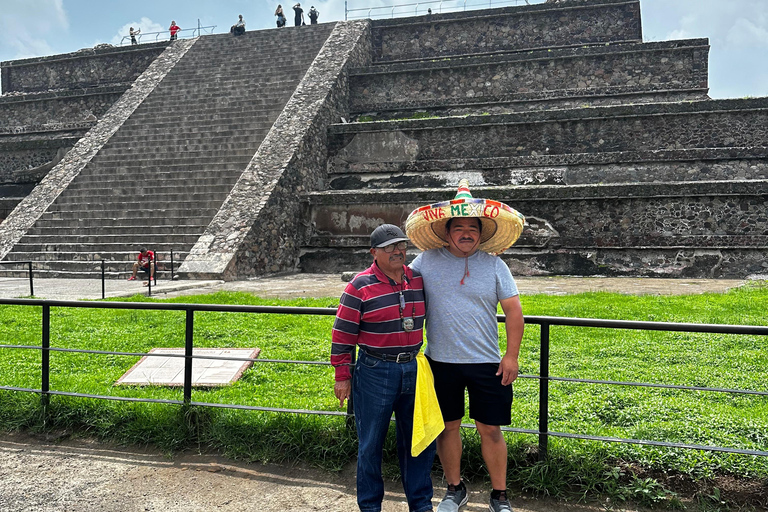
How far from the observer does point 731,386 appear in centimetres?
419

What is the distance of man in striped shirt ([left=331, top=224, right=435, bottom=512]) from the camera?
101 inches

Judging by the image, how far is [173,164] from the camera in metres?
14.1

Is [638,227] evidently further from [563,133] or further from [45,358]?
[45,358]

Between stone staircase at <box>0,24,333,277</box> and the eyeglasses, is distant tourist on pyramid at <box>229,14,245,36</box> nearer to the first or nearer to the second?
stone staircase at <box>0,24,333,277</box>

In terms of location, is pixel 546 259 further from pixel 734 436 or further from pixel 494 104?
pixel 734 436

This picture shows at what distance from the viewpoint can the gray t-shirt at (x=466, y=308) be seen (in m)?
2.66

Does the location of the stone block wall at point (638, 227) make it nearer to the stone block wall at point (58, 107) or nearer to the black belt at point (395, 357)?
the black belt at point (395, 357)

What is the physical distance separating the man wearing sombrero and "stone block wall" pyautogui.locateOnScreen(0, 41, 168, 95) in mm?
21314

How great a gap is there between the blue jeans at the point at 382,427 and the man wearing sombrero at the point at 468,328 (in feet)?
0.62

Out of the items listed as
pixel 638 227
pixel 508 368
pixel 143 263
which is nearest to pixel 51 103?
pixel 143 263

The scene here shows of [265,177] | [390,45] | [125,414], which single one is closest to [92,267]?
[265,177]

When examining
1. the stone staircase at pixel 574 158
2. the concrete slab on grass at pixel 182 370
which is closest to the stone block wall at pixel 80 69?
the stone staircase at pixel 574 158

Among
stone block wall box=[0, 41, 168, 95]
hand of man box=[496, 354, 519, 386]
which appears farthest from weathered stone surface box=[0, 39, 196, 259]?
hand of man box=[496, 354, 519, 386]

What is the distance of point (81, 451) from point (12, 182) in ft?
54.5
